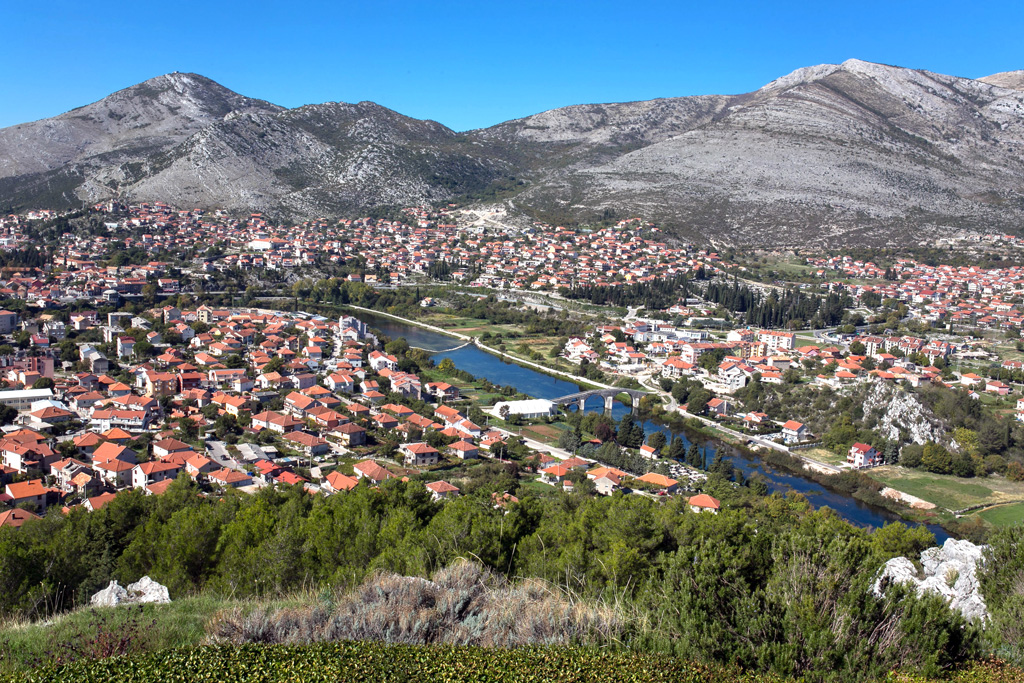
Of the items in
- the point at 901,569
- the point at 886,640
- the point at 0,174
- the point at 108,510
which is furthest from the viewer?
the point at 0,174

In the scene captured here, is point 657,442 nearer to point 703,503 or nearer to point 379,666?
point 703,503

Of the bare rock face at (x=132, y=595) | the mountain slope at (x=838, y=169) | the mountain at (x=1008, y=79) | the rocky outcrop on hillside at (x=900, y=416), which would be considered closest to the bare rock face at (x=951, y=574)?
the bare rock face at (x=132, y=595)

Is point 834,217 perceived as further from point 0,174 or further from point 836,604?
point 0,174

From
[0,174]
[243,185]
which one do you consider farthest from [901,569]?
[0,174]

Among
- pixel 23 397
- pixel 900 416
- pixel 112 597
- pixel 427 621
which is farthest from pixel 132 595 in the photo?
pixel 900 416

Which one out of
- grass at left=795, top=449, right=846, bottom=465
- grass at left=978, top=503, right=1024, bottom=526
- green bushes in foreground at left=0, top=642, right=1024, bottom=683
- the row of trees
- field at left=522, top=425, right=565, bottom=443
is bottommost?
grass at left=978, top=503, right=1024, bottom=526

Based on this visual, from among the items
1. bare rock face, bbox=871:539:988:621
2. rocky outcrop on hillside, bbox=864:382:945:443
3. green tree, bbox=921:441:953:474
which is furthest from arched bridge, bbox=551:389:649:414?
bare rock face, bbox=871:539:988:621

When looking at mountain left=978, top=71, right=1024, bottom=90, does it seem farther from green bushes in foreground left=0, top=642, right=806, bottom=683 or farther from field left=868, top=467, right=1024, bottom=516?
green bushes in foreground left=0, top=642, right=806, bottom=683
